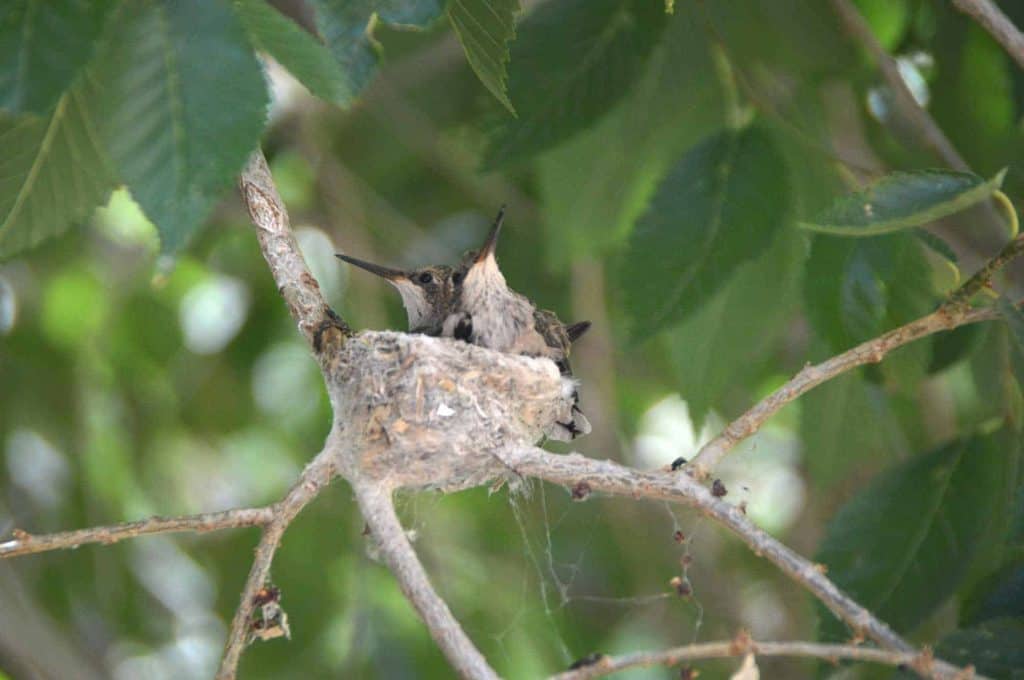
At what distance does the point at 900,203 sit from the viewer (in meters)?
2.25

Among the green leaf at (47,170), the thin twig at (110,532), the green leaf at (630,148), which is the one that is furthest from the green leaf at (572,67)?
the thin twig at (110,532)

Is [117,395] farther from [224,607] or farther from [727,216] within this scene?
[727,216]

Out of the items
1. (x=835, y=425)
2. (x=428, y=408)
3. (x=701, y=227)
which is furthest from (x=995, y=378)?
(x=428, y=408)

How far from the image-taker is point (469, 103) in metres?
5.64

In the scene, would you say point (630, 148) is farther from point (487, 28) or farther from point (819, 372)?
point (819, 372)

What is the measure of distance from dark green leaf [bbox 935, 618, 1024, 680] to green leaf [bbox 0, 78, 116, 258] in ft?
6.66

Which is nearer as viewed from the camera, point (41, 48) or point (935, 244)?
point (41, 48)

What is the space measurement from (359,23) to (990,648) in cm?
178

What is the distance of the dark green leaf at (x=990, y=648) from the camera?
8.14 feet

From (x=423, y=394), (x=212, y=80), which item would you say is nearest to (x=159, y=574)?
(x=423, y=394)

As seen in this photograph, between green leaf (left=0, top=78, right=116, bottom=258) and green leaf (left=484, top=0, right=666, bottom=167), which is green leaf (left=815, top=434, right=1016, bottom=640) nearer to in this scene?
green leaf (left=484, top=0, right=666, bottom=167)

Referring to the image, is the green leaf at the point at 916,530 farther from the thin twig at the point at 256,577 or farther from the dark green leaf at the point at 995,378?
the thin twig at the point at 256,577

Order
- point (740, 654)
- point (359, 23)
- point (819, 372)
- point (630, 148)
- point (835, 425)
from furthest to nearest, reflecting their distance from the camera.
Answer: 1. point (630, 148)
2. point (835, 425)
3. point (819, 372)
4. point (359, 23)
5. point (740, 654)

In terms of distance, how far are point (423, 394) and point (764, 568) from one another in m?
3.86
